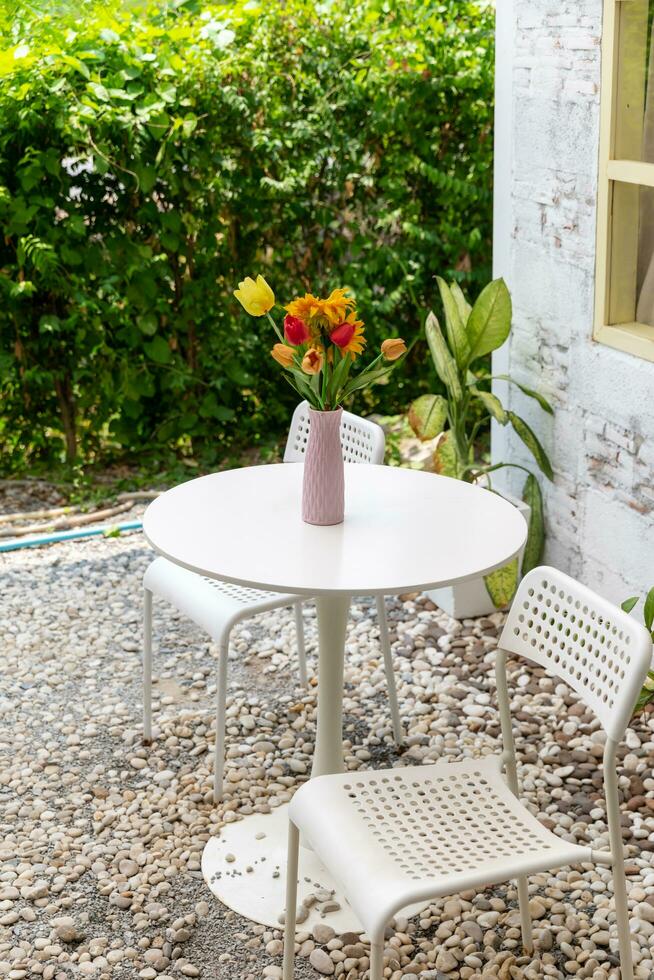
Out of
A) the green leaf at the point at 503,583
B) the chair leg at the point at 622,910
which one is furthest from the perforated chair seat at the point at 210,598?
the chair leg at the point at 622,910

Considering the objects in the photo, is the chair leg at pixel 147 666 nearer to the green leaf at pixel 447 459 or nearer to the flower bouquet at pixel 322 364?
the flower bouquet at pixel 322 364

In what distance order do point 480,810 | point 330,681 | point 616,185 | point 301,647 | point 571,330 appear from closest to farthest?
point 480,810, point 330,681, point 616,185, point 301,647, point 571,330

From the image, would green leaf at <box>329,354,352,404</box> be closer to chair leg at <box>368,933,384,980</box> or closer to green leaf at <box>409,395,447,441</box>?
chair leg at <box>368,933,384,980</box>

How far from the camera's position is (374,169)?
5.70 meters

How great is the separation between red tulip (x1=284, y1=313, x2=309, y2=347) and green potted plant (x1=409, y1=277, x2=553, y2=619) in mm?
1614

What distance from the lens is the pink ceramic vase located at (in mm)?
2674

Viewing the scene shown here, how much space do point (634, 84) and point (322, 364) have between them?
65.2 inches

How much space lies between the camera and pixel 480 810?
2.30m

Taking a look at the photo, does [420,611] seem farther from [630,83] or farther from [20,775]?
[630,83]

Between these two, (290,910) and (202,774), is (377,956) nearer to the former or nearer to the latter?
(290,910)

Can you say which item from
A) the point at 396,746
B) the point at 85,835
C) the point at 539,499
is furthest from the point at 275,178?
the point at 85,835

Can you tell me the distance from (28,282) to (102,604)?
5.10 feet

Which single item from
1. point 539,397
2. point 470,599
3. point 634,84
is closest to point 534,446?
point 539,397

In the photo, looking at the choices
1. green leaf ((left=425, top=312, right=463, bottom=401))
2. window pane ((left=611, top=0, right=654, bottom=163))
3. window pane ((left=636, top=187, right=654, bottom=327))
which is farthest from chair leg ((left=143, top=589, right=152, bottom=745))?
window pane ((left=611, top=0, right=654, bottom=163))
